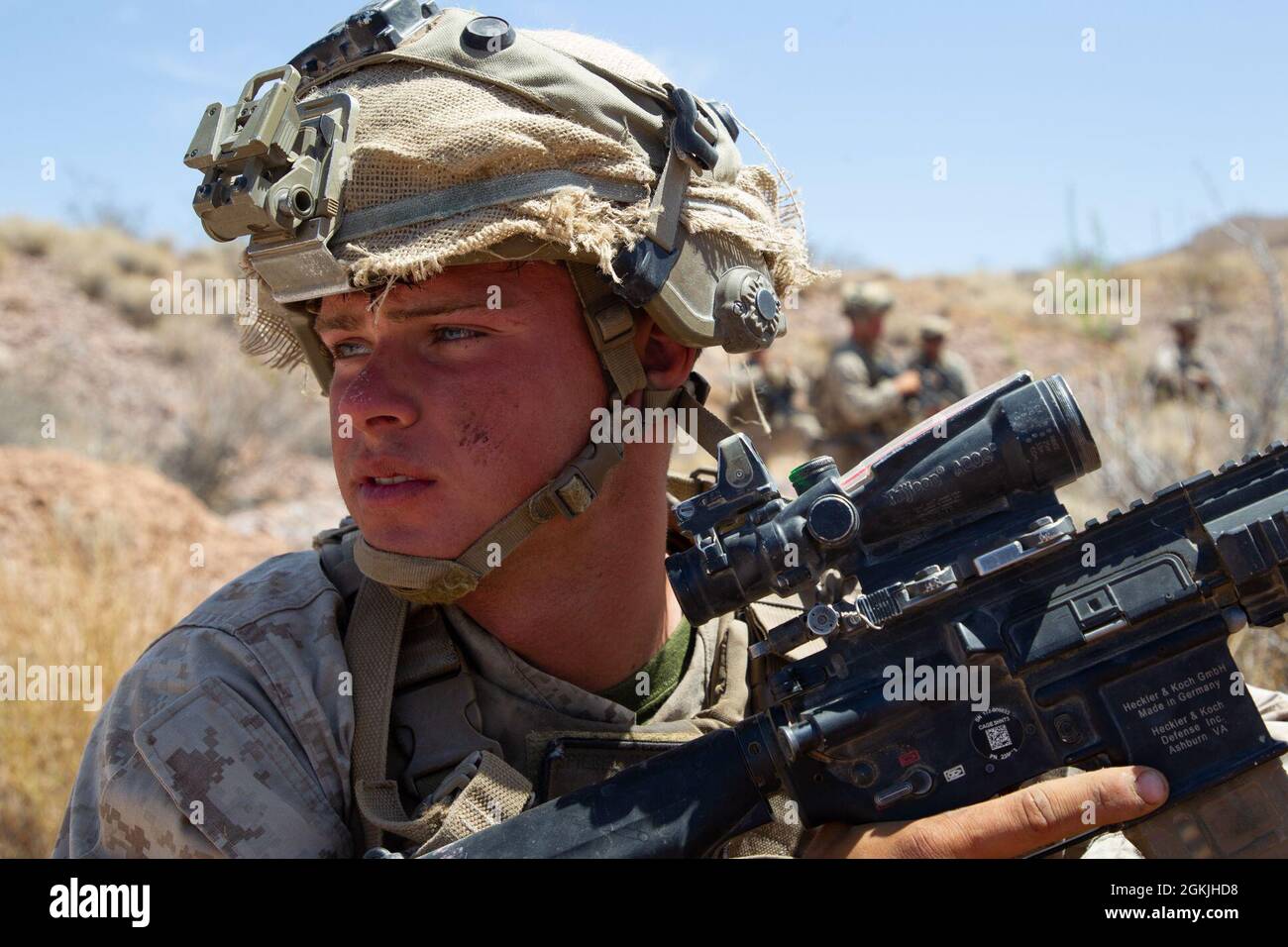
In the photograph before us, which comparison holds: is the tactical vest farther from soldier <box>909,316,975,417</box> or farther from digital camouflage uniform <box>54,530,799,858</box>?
soldier <box>909,316,975,417</box>

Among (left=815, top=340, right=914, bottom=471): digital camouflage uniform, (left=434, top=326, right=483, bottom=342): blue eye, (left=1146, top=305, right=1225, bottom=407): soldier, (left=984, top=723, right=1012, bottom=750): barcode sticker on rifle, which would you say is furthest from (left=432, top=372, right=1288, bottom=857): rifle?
(left=1146, top=305, right=1225, bottom=407): soldier

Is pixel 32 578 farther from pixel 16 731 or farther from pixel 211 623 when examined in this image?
pixel 211 623

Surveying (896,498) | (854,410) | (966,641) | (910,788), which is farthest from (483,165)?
(854,410)

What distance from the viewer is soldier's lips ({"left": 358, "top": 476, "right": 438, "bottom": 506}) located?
2.49 m

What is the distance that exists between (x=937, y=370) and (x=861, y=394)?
1.52m

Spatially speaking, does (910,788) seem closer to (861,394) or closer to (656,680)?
(656,680)

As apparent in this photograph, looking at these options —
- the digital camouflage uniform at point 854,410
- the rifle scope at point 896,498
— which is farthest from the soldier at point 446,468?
the digital camouflage uniform at point 854,410

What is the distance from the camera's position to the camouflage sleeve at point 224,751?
2.33 meters

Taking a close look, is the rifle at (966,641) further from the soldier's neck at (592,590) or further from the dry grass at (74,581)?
the dry grass at (74,581)

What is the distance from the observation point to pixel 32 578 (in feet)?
21.9

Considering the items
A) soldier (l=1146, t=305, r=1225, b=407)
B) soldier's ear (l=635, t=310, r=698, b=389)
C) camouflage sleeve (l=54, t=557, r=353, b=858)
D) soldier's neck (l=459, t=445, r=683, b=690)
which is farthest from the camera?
soldier (l=1146, t=305, r=1225, b=407)

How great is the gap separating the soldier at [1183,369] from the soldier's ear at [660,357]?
17.0m

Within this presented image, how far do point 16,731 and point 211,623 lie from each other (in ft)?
11.6
